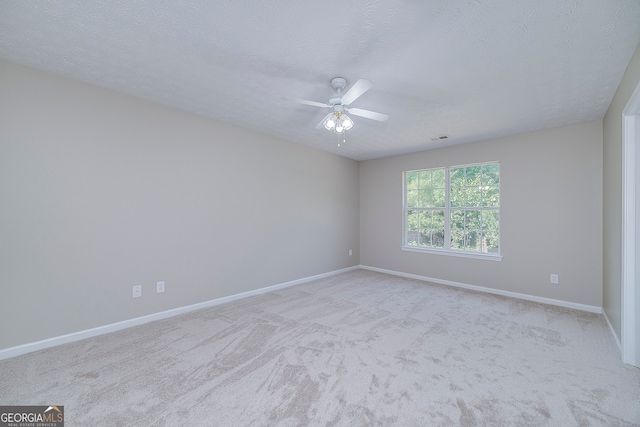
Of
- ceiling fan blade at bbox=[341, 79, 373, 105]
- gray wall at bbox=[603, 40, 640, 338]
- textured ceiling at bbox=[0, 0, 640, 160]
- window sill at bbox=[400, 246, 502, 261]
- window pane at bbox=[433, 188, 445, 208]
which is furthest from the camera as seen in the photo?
window pane at bbox=[433, 188, 445, 208]

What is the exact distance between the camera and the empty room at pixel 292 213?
1757 millimetres

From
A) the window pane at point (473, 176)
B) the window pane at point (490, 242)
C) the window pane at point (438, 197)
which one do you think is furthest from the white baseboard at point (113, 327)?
the window pane at point (473, 176)

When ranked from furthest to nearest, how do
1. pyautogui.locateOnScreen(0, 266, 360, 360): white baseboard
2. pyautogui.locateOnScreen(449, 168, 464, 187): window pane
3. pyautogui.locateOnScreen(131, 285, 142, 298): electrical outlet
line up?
1. pyautogui.locateOnScreen(449, 168, 464, 187): window pane
2. pyautogui.locateOnScreen(131, 285, 142, 298): electrical outlet
3. pyautogui.locateOnScreen(0, 266, 360, 360): white baseboard

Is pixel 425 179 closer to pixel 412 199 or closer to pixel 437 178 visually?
pixel 437 178

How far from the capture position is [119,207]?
2887mm

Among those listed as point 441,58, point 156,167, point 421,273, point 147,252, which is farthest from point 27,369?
point 421,273

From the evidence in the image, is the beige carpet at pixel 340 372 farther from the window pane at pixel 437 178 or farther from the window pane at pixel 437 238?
the window pane at pixel 437 178

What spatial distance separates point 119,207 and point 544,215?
5292mm

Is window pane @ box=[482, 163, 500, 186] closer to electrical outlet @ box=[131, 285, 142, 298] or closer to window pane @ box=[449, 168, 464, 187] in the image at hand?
window pane @ box=[449, 168, 464, 187]

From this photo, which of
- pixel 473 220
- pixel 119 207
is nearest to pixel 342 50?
pixel 119 207

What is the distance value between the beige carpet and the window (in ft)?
4.73

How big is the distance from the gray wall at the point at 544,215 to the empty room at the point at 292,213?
0.07ft

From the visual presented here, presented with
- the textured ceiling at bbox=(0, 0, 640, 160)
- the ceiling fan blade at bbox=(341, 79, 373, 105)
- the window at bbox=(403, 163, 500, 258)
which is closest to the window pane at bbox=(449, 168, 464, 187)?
the window at bbox=(403, 163, 500, 258)

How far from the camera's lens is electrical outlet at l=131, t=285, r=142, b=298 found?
9.82 ft
